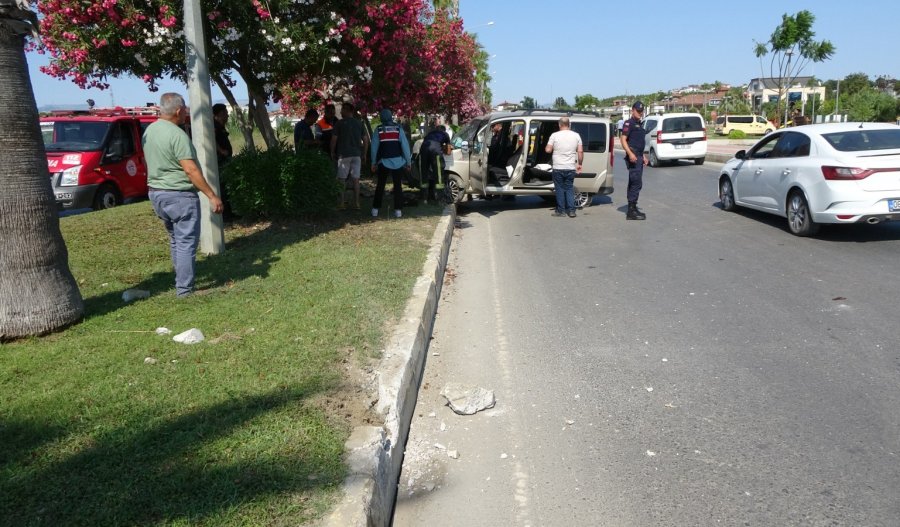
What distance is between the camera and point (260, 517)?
291 centimetres

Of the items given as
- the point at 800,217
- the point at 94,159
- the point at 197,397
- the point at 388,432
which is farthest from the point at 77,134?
the point at 800,217

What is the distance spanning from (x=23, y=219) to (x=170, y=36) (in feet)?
14.1

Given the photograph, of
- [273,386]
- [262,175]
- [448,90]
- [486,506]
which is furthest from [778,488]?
[448,90]

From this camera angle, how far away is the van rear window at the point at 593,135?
13539 mm

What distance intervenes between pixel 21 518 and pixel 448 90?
19673 millimetres

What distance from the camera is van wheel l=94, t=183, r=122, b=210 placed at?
1339 cm

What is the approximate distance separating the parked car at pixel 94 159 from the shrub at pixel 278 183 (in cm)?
458

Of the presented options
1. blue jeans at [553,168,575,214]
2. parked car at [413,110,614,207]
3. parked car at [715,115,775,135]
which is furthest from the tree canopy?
parked car at [715,115,775,135]

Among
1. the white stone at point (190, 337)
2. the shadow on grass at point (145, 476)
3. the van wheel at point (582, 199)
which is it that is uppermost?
the van wheel at point (582, 199)

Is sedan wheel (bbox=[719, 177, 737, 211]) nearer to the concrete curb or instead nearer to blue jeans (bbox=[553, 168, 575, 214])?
blue jeans (bbox=[553, 168, 575, 214])

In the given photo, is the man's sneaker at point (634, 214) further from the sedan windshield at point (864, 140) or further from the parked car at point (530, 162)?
the sedan windshield at point (864, 140)

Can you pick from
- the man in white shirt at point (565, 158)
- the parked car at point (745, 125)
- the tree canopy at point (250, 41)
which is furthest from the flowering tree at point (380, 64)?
the parked car at point (745, 125)

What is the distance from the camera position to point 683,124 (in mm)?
23891

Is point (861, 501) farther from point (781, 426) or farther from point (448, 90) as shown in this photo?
point (448, 90)
